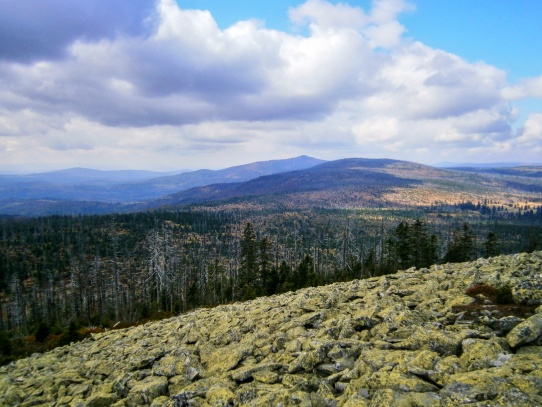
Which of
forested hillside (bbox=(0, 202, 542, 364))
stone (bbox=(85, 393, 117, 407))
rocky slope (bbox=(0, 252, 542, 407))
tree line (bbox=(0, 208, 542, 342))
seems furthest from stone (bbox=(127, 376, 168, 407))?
forested hillside (bbox=(0, 202, 542, 364))

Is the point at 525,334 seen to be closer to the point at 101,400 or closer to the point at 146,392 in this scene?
the point at 146,392

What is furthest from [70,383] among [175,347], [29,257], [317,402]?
[29,257]

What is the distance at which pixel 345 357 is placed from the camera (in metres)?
12.2

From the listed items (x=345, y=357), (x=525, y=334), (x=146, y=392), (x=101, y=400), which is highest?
(x=525, y=334)

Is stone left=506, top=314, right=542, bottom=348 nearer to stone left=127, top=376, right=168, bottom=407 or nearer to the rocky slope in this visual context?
the rocky slope

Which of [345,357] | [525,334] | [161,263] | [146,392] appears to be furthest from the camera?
[161,263]

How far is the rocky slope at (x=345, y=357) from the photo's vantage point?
29.0 feet

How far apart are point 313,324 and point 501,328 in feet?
28.3

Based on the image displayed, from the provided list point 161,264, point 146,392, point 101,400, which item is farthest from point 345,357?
point 161,264

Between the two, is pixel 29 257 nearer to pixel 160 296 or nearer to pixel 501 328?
pixel 160 296

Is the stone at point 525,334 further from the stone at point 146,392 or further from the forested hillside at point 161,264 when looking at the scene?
the forested hillside at point 161,264

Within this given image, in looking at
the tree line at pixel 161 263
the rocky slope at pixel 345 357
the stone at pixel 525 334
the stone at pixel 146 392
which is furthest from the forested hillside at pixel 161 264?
the stone at pixel 525 334

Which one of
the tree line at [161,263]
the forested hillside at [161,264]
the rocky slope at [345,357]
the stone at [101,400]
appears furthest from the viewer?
the tree line at [161,263]

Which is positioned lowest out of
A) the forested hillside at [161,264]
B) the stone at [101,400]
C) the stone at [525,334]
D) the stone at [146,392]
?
the forested hillside at [161,264]
